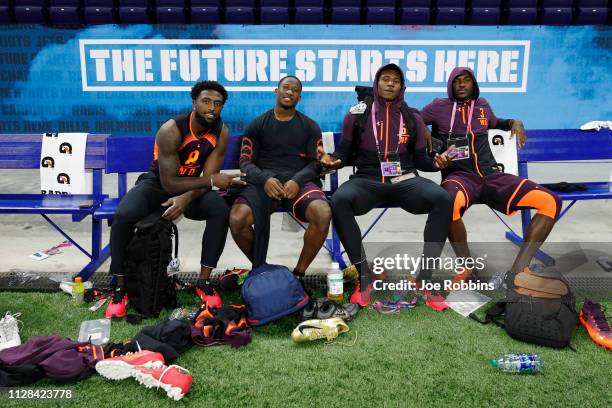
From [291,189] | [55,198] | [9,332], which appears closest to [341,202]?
[291,189]

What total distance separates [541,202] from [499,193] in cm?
26

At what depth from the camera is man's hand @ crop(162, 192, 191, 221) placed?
9.56 ft

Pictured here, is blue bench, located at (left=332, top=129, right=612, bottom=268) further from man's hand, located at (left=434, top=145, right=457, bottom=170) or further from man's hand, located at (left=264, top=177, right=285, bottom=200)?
man's hand, located at (left=264, top=177, right=285, bottom=200)

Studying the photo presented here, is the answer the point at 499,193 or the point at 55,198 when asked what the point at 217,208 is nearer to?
the point at 55,198

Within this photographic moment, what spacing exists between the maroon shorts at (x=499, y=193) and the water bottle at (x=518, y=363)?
1.07 metres

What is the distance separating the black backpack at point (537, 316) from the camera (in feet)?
7.97

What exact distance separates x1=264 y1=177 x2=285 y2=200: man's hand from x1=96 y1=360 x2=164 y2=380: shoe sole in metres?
1.27

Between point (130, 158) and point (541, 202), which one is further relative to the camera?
point (130, 158)

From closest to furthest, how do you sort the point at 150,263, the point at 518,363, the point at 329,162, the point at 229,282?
the point at 518,363 → the point at 150,263 → the point at 229,282 → the point at 329,162

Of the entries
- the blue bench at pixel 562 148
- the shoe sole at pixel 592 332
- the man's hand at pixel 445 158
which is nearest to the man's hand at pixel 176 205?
the blue bench at pixel 562 148

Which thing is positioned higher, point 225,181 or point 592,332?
point 225,181

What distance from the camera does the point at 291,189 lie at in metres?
3.08

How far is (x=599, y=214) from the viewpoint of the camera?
15.9 feet

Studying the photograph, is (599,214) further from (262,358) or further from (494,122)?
(262,358)
